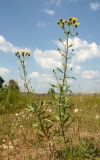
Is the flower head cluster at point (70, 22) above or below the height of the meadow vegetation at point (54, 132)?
above

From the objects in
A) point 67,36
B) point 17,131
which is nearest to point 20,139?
point 17,131

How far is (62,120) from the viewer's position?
5098mm

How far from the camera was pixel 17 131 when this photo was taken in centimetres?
744

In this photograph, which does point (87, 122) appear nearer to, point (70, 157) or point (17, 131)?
point (17, 131)

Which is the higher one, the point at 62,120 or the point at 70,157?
the point at 62,120

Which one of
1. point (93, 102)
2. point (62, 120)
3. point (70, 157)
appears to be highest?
point (93, 102)

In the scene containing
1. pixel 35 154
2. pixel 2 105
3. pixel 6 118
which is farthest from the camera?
pixel 2 105

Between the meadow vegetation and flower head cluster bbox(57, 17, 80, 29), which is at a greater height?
flower head cluster bbox(57, 17, 80, 29)

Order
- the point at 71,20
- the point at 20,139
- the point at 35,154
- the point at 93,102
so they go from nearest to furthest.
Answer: the point at 71,20 → the point at 35,154 → the point at 20,139 → the point at 93,102

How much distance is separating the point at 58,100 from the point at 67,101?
0.12 meters

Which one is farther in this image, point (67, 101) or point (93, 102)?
point (93, 102)

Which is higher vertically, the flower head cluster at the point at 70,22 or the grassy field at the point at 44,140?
the flower head cluster at the point at 70,22

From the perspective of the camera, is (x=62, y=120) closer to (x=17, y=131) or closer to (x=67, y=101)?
(x=67, y=101)

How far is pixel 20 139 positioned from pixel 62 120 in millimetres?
1823
